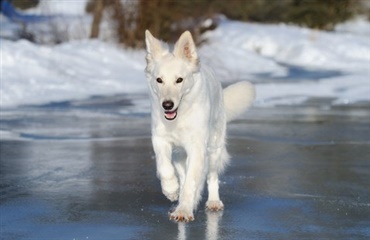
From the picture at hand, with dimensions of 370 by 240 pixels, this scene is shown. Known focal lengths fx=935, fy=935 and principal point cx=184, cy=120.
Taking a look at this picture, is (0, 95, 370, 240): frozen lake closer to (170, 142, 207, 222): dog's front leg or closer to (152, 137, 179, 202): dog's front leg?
(170, 142, 207, 222): dog's front leg

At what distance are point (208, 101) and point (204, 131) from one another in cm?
28

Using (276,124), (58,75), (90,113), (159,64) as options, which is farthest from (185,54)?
(58,75)

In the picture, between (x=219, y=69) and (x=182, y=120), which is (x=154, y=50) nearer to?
(x=182, y=120)

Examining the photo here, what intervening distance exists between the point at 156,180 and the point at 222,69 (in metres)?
16.5

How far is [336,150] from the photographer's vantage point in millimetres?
11102

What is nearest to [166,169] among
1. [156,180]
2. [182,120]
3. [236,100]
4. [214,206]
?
[182,120]

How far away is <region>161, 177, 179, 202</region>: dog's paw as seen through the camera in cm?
731

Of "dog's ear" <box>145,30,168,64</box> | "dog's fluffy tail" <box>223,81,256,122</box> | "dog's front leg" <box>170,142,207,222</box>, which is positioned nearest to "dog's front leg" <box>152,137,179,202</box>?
"dog's front leg" <box>170,142,207,222</box>

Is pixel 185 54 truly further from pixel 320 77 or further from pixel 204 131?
pixel 320 77

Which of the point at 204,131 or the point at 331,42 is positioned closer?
the point at 204,131

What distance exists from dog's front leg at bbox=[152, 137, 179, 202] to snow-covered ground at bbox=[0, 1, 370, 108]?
9273 millimetres

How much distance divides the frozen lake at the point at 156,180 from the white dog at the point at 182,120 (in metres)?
0.24

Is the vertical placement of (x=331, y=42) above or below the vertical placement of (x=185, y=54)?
below

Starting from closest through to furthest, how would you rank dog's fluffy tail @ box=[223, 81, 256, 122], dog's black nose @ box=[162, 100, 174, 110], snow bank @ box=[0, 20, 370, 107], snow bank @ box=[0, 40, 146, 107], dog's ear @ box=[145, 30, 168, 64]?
dog's black nose @ box=[162, 100, 174, 110]
dog's ear @ box=[145, 30, 168, 64]
dog's fluffy tail @ box=[223, 81, 256, 122]
snow bank @ box=[0, 40, 146, 107]
snow bank @ box=[0, 20, 370, 107]
